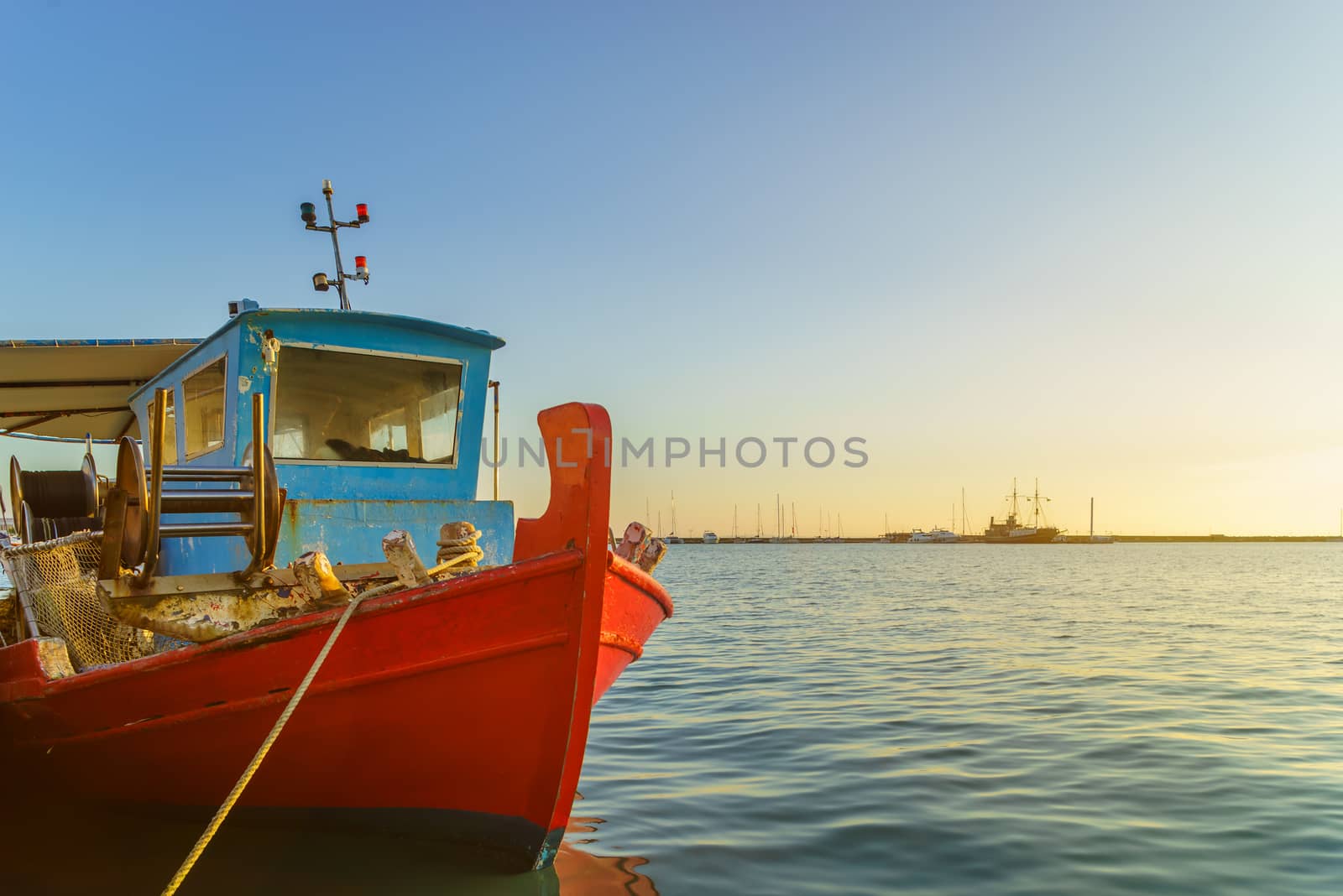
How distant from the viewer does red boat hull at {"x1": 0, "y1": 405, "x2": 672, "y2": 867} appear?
3900mm

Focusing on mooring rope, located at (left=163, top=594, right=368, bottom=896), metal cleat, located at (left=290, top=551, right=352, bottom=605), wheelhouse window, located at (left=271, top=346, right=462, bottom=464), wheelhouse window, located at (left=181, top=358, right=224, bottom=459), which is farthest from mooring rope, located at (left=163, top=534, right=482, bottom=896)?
wheelhouse window, located at (left=181, top=358, right=224, bottom=459)

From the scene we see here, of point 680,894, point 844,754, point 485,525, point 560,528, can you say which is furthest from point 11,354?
point 844,754

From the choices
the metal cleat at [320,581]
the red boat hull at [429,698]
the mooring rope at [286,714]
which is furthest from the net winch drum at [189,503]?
the mooring rope at [286,714]

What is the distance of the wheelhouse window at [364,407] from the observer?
5.76m

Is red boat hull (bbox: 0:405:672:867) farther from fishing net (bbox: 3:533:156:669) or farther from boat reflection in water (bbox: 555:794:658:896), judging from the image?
fishing net (bbox: 3:533:156:669)

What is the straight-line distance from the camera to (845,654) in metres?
12.4

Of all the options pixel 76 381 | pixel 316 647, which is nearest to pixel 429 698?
pixel 316 647

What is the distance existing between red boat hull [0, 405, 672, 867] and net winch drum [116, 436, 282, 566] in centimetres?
50

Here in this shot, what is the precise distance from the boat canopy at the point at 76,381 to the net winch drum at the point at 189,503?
351 cm

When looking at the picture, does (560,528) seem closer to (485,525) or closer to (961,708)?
(485,525)

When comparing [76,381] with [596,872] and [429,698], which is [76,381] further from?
[596,872]

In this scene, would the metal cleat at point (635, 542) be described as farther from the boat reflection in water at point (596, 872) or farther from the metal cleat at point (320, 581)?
the metal cleat at point (320, 581)

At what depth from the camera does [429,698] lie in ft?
13.2

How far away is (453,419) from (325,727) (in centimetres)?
271
